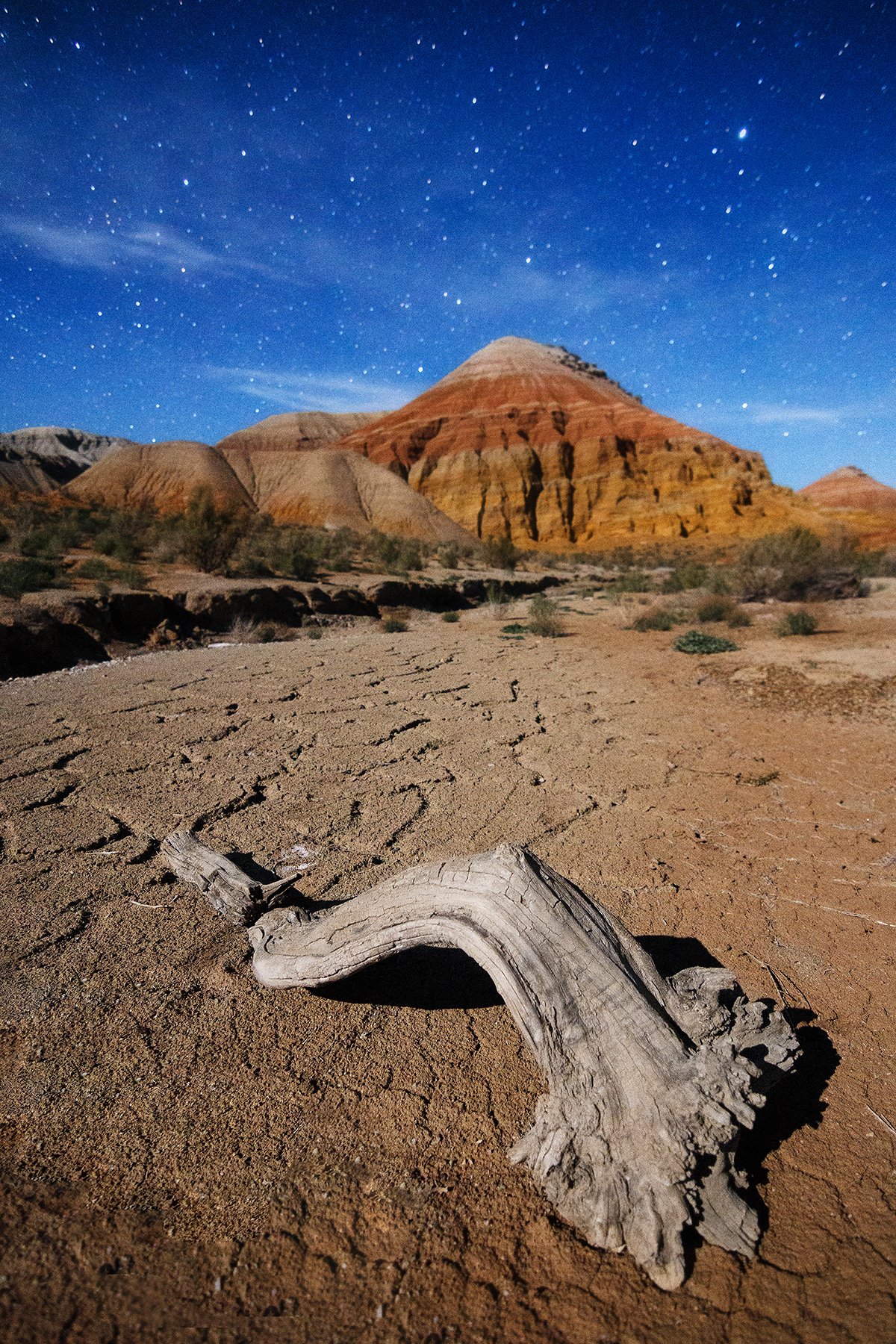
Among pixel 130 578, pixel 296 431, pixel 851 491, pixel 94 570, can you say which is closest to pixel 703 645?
pixel 130 578

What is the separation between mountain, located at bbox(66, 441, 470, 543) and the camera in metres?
35.5

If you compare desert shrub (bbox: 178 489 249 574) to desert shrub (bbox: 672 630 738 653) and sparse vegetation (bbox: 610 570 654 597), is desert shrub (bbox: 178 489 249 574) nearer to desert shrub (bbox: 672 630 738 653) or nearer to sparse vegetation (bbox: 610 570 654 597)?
sparse vegetation (bbox: 610 570 654 597)

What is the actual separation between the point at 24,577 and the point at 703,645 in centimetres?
1008

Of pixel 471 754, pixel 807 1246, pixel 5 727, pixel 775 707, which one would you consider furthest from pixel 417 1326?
pixel 775 707

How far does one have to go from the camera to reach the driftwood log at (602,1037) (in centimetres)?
124

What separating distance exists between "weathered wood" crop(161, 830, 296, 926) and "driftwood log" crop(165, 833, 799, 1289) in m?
0.24

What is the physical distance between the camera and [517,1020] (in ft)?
4.88

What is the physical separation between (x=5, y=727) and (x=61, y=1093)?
3.42m

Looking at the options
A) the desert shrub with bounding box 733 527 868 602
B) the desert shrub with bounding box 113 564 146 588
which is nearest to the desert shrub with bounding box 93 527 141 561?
the desert shrub with bounding box 113 564 146 588

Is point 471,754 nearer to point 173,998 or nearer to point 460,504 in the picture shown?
point 173,998

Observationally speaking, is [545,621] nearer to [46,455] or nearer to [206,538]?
[206,538]

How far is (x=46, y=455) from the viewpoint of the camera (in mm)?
62906

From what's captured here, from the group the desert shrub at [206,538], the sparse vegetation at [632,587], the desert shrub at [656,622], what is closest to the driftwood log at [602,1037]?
the desert shrub at [656,622]

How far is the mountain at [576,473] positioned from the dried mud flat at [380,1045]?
3784 centimetres
